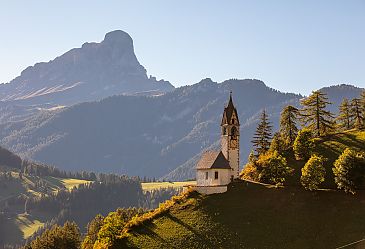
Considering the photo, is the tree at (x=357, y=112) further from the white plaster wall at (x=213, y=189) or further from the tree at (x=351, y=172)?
the white plaster wall at (x=213, y=189)

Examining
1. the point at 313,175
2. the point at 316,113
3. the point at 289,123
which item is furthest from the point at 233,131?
the point at 316,113

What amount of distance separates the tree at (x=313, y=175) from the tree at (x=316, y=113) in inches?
1282

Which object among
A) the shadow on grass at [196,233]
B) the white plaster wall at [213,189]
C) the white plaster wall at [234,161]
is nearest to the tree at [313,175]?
the white plaster wall at [213,189]

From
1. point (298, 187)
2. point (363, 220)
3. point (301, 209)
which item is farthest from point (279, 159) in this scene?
point (363, 220)

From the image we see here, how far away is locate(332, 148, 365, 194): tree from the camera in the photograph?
3962 inches

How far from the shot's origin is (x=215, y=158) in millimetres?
115875

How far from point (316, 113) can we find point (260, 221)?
1892 inches

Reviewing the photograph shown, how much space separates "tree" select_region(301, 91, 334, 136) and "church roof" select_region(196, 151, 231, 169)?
1230 inches

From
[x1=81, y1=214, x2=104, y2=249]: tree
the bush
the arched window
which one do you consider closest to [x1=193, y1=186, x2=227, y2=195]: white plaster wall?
the bush

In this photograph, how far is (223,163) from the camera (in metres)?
115

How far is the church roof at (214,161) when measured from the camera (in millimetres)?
114188

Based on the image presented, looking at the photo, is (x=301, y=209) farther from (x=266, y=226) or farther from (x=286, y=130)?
(x=286, y=130)

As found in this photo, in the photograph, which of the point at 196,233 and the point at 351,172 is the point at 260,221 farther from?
the point at 351,172

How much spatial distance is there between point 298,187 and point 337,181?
7845mm
